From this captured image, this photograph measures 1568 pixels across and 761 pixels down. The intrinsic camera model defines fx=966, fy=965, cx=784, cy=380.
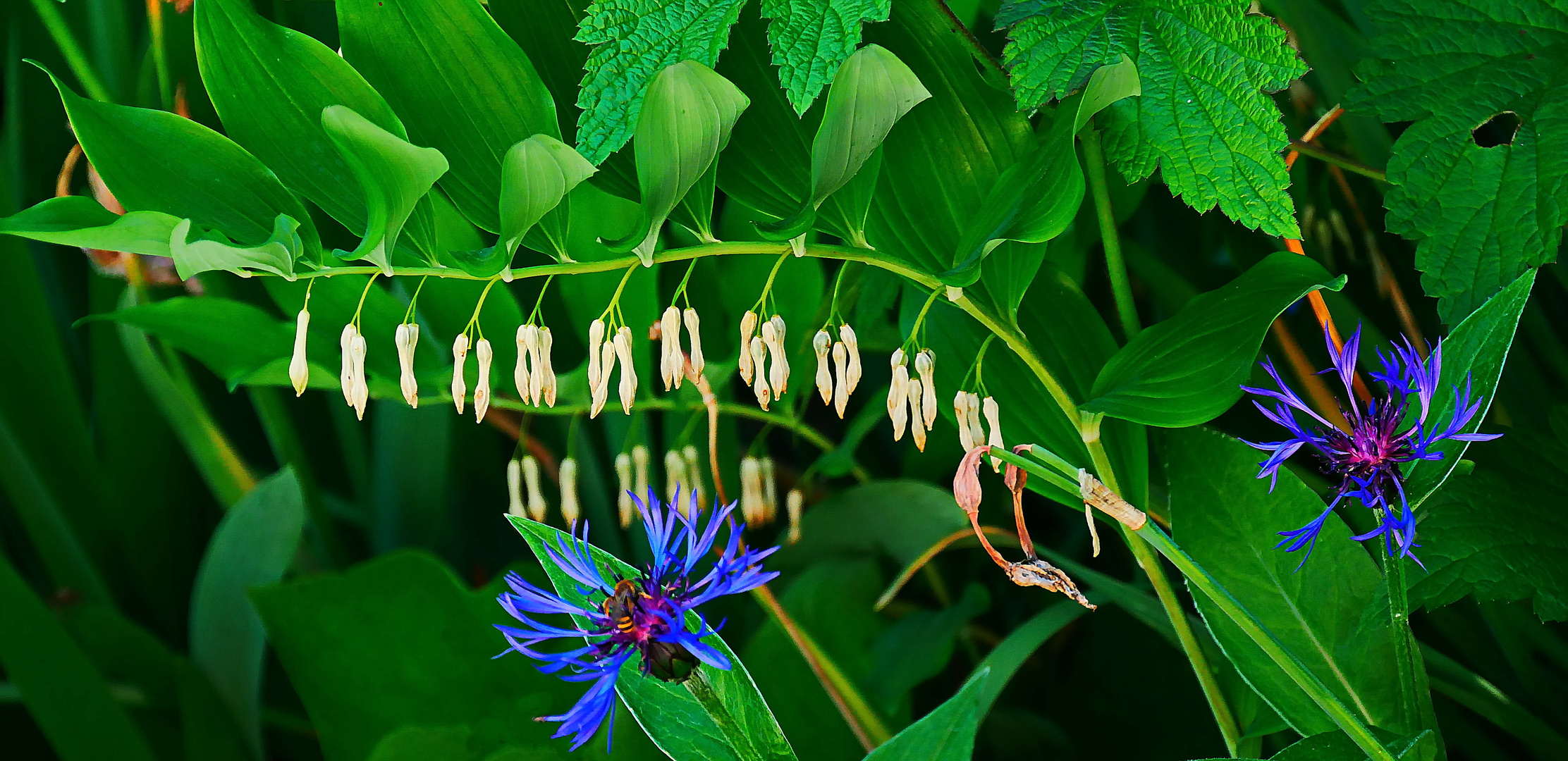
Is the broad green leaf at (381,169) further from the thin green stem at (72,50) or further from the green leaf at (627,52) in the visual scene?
the thin green stem at (72,50)

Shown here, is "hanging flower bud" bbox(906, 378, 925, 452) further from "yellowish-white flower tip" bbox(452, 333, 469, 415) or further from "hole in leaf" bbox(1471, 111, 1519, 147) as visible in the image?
"hole in leaf" bbox(1471, 111, 1519, 147)

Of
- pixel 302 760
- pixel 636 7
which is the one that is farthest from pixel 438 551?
pixel 636 7

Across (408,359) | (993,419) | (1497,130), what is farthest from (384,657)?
(1497,130)

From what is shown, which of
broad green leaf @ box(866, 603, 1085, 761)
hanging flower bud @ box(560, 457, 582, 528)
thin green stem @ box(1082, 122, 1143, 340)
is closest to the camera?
broad green leaf @ box(866, 603, 1085, 761)

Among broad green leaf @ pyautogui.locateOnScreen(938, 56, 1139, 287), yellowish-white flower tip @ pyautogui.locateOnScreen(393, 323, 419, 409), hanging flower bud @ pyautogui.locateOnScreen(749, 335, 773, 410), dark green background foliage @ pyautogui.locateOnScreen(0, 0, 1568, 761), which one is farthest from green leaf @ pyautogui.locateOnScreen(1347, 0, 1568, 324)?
yellowish-white flower tip @ pyautogui.locateOnScreen(393, 323, 419, 409)

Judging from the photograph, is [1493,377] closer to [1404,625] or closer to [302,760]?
[1404,625]

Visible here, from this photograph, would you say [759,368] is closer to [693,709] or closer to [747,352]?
[747,352]

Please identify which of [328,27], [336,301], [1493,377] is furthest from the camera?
[328,27]
